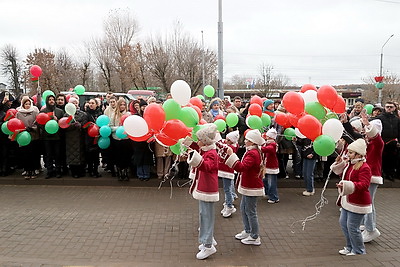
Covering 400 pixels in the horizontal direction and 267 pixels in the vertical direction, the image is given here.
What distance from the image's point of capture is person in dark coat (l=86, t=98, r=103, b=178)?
24.7 feet

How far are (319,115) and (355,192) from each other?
1295mm

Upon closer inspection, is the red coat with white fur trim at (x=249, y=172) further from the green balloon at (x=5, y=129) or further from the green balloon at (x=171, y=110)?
the green balloon at (x=5, y=129)

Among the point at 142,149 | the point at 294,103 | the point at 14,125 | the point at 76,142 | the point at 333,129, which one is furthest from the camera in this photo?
the point at 76,142

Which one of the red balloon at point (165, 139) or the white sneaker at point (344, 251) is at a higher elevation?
the red balloon at point (165, 139)

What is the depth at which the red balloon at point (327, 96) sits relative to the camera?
4.61 metres

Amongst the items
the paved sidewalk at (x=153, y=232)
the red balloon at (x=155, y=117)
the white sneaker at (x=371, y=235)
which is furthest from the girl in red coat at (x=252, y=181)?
the white sneaker at (x=371, y=235)

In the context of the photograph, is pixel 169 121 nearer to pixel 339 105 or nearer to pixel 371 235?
pixel 339 105

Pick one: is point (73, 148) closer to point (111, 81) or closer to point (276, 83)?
point (111, 81)

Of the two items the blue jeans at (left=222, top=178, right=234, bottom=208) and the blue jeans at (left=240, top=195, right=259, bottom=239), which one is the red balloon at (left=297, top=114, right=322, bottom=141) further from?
the blue jeans at (left=222, top=178, right=234, bottom=208)

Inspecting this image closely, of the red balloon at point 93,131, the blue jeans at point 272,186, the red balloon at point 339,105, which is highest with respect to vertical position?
the red balloon at point 339,105

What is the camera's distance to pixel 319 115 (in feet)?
15.8

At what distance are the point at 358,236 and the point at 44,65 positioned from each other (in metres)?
37.7

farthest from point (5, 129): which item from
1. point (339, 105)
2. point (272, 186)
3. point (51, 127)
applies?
point (339, 105)

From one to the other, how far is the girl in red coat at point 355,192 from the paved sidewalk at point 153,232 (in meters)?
0.28
